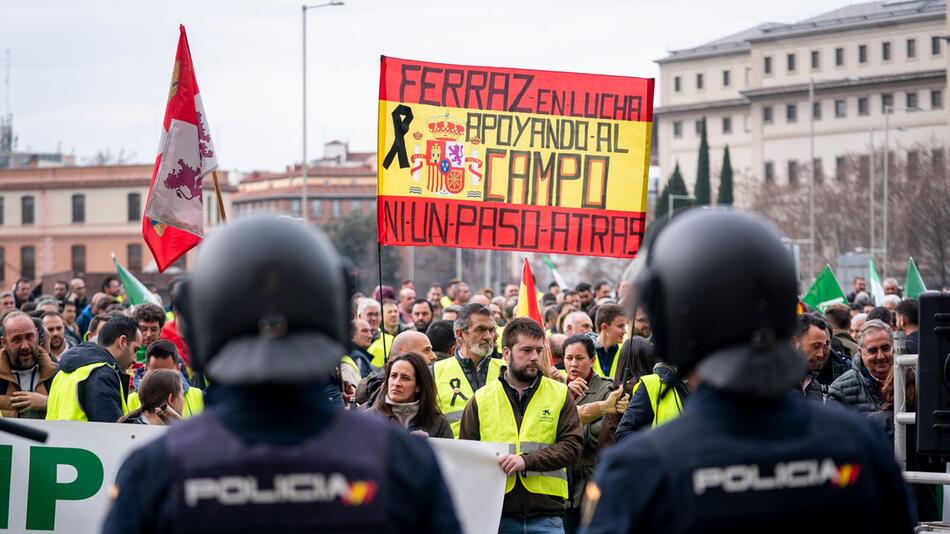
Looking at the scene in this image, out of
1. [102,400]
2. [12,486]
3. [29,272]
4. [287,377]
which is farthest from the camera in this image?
[29,272]

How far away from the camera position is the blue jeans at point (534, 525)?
8.05 meters

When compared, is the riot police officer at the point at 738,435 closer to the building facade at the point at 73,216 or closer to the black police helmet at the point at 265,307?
the black police helmet at the point at 265,307

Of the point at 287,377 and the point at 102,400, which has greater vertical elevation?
the point at 287,377

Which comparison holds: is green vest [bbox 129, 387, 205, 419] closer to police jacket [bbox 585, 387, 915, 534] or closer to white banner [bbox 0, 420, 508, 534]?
white banner [bbox 0, 420, 508, 534]

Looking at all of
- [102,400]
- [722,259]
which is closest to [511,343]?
[102,400]

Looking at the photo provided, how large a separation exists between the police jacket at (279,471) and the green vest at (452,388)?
6.19 meters

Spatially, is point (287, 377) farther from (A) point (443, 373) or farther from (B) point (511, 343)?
(A) point (443, 373)

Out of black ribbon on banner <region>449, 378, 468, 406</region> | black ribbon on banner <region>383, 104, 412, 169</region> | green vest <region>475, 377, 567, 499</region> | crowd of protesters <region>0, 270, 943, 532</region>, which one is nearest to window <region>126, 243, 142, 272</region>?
crowd of protesters <region>0, 270, 943, 532</region>

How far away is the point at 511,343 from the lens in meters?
8.24

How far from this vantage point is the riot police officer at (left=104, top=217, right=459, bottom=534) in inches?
108

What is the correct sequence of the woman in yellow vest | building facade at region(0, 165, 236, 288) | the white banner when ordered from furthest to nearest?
building facade at region(0, 165, 236, 288) → the white banner → the woman in yellow vest

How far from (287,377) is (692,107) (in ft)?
405

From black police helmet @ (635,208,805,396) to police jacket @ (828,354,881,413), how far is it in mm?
Result: 5998

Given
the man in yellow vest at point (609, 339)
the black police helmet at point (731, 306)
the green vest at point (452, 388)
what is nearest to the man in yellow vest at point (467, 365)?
the green vest at point (452, 388)
